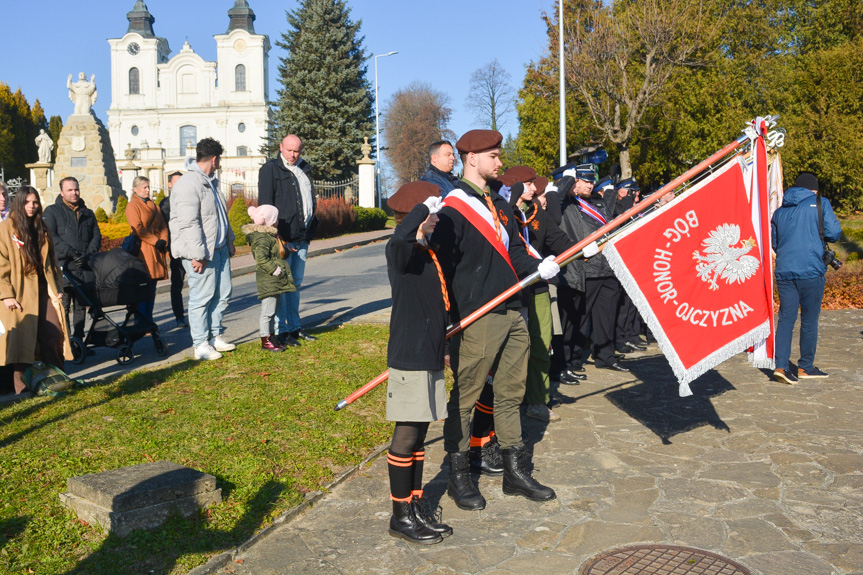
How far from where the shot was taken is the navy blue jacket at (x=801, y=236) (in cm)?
815

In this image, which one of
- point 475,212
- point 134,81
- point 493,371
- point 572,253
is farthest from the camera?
point 134,81

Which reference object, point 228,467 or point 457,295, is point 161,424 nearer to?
point 228,467

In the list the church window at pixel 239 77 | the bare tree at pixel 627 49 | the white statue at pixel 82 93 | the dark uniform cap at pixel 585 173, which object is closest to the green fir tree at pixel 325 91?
the white statue at pixel 82 93

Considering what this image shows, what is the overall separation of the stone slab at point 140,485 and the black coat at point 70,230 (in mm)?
4644

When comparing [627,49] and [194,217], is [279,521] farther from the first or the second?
[627,49]

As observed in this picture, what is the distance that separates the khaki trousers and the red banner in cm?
104

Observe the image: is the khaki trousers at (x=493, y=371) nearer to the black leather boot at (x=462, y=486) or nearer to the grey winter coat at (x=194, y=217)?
the black leather boot at (x=462, y=486)

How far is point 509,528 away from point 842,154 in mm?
27349

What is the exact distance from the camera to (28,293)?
23.1ft

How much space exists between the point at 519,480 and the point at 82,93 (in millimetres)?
34530

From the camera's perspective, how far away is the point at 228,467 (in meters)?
5.40

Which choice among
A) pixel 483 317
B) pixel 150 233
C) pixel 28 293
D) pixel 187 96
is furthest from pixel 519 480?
pixel 187 96

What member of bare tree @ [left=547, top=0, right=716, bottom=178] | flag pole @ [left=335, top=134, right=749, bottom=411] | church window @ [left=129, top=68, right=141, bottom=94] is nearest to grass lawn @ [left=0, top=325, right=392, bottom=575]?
flag pole @ [left=335, top=134, right=749, bottom=411]

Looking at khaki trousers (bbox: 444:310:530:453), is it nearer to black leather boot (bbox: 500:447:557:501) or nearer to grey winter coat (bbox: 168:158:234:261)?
black leather boot (bbox: 500:447:557:501)
